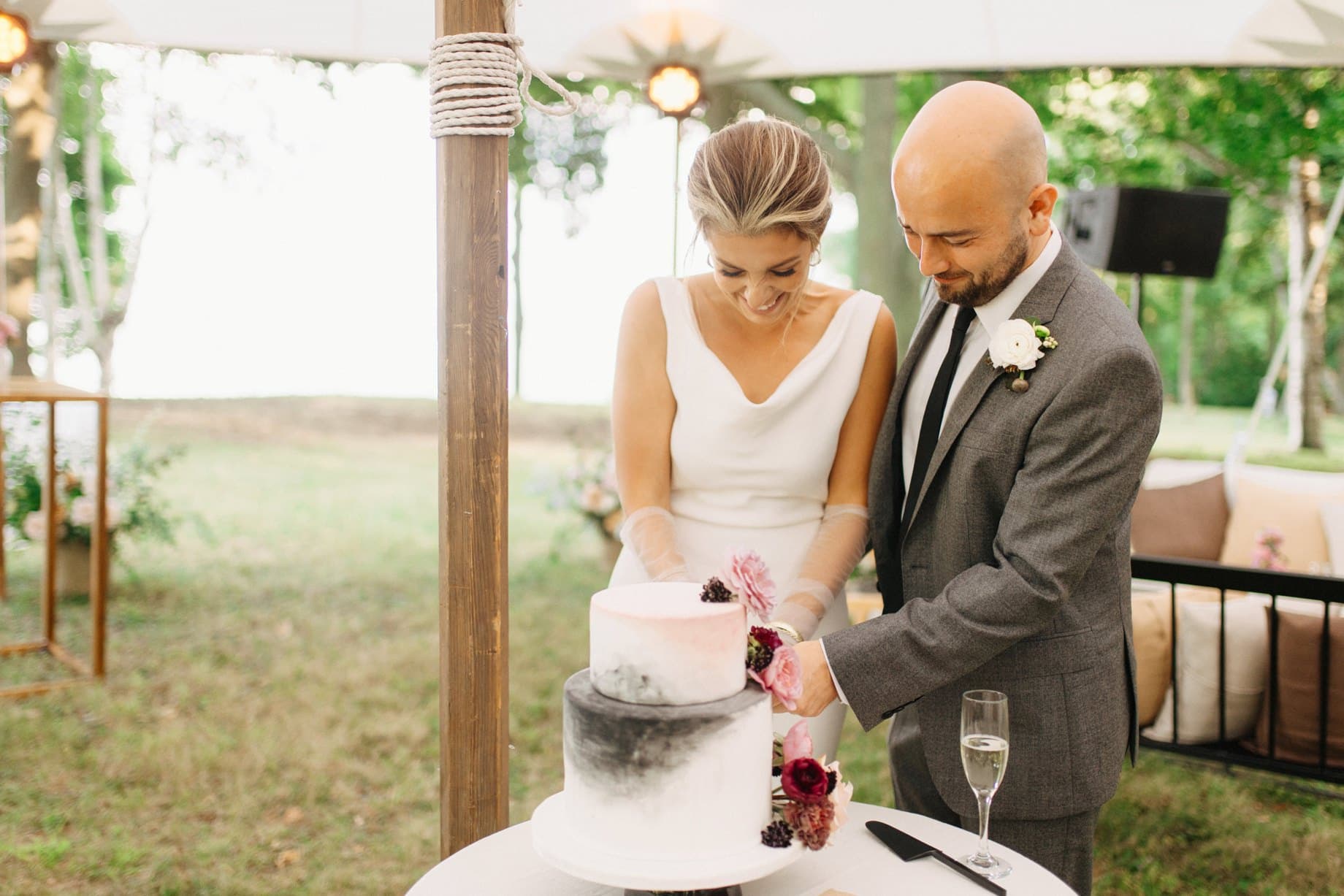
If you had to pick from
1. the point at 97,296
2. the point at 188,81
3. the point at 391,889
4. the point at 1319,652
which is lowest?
the point at 391,889

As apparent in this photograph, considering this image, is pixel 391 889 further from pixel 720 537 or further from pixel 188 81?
pixel 188 81

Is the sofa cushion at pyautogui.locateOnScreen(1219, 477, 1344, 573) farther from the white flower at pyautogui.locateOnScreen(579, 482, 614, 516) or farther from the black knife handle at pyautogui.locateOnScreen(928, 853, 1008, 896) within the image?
the black knife handle at pyautogui.locateOnScreen(928, 853, 1008, 896)

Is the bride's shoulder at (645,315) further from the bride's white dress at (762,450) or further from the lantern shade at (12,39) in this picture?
the lantern shade at (12,39)

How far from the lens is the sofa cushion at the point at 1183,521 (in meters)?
5.46

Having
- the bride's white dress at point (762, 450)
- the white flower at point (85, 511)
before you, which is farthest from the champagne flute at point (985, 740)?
the white flower at point (85, 511)

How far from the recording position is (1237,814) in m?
4.19

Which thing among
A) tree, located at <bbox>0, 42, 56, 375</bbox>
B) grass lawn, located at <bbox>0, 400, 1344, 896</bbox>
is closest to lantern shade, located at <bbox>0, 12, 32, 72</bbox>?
tree, located at <bbox>0, 42, 56, 375</bbox>

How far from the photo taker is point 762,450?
7.80 feet

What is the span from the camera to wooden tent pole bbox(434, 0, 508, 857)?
1.85 metres

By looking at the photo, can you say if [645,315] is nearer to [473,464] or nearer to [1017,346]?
[473,464]

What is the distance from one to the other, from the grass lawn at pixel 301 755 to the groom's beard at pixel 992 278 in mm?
2550

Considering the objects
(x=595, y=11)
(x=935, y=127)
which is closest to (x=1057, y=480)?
(x=935, y=127)

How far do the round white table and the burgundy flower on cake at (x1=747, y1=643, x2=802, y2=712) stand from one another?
278mm

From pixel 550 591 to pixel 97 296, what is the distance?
901 cm
